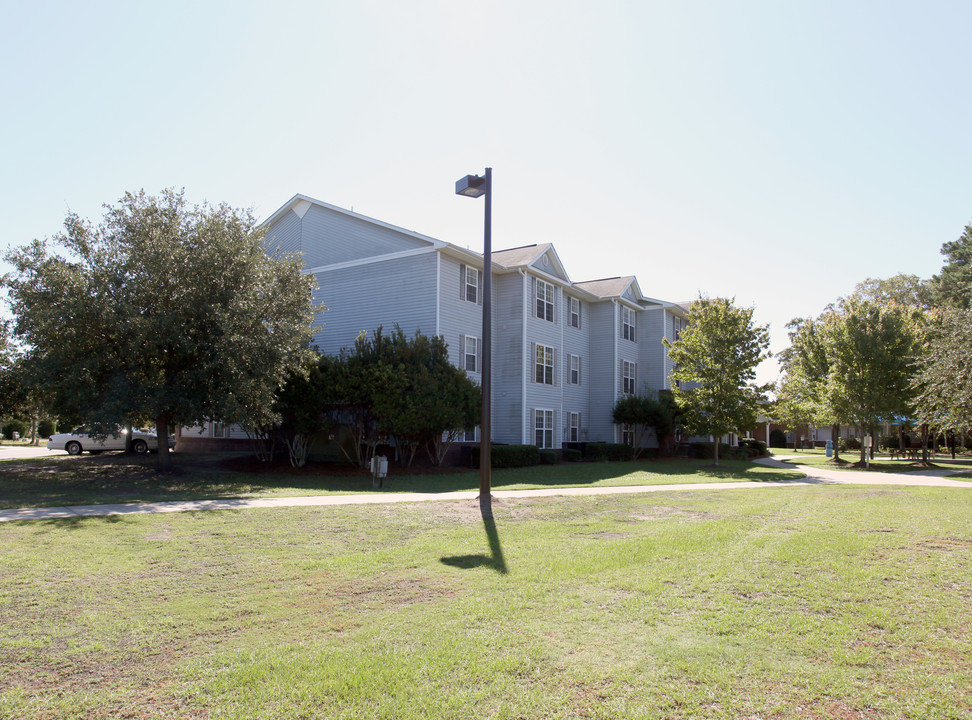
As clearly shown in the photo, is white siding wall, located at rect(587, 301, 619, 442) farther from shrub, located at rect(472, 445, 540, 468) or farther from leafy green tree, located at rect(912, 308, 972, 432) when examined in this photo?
leafy green tree, located at rect(912, 308, 972, 432)

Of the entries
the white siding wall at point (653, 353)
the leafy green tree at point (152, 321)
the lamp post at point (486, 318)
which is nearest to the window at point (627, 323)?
the white siding wall at point (653, 353)

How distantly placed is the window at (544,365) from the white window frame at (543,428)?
4.36 ft

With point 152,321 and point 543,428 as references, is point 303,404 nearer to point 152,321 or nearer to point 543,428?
point 152,321

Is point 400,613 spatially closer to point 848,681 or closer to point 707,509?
point 848,681

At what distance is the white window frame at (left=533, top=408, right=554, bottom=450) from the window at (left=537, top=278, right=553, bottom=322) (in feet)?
13.6

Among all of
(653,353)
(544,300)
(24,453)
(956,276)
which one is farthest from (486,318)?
(956,276)

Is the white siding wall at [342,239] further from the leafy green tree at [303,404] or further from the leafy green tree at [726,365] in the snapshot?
the leafy green tree at [726,365]

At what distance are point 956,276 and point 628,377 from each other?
19082 mm

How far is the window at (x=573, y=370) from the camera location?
32.7 metres

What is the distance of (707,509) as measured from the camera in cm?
1257

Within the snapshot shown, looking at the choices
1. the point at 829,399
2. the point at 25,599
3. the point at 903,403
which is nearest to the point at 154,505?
the point at 25,599

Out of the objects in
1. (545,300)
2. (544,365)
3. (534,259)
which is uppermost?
(534,259)

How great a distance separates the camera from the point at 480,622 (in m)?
5.55

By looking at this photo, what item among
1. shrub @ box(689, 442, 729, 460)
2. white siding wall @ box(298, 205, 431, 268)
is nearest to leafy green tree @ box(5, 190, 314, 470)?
white siding wall @ box(298, 205, 431, 268)
